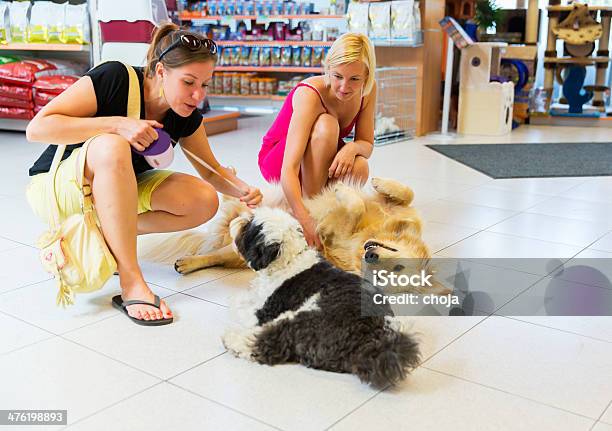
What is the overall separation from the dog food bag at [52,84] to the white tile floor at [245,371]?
9.81 ft

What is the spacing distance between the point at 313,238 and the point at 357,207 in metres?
0.17

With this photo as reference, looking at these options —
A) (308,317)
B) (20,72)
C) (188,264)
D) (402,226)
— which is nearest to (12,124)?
(20,72)

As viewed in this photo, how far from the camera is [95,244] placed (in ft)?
5.74

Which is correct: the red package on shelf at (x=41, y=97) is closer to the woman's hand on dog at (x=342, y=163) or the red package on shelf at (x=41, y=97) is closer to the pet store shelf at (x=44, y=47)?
the pet store shelf at (x=44, y=47)

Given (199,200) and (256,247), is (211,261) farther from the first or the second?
(256,247)

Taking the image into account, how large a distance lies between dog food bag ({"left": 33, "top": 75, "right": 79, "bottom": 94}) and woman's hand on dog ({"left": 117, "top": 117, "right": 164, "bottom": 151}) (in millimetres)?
3631

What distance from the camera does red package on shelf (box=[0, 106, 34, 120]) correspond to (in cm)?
513

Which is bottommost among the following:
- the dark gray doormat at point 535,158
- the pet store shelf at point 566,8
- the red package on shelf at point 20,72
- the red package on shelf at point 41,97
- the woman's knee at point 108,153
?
the dark gray doormat at point 535,158

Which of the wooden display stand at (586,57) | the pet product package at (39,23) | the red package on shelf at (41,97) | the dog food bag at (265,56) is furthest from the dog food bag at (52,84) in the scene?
the wooden display stand at (586,57)

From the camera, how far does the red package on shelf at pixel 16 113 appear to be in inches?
202

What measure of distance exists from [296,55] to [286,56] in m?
0.12

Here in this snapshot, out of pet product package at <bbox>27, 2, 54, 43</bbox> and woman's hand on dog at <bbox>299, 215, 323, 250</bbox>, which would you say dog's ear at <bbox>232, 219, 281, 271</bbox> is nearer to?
woman's hand on dog at <bbox>299, 215, 323, 250</bbox>

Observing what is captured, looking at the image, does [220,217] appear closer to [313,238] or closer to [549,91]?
[313,238]

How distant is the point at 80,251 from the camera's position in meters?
1.75
